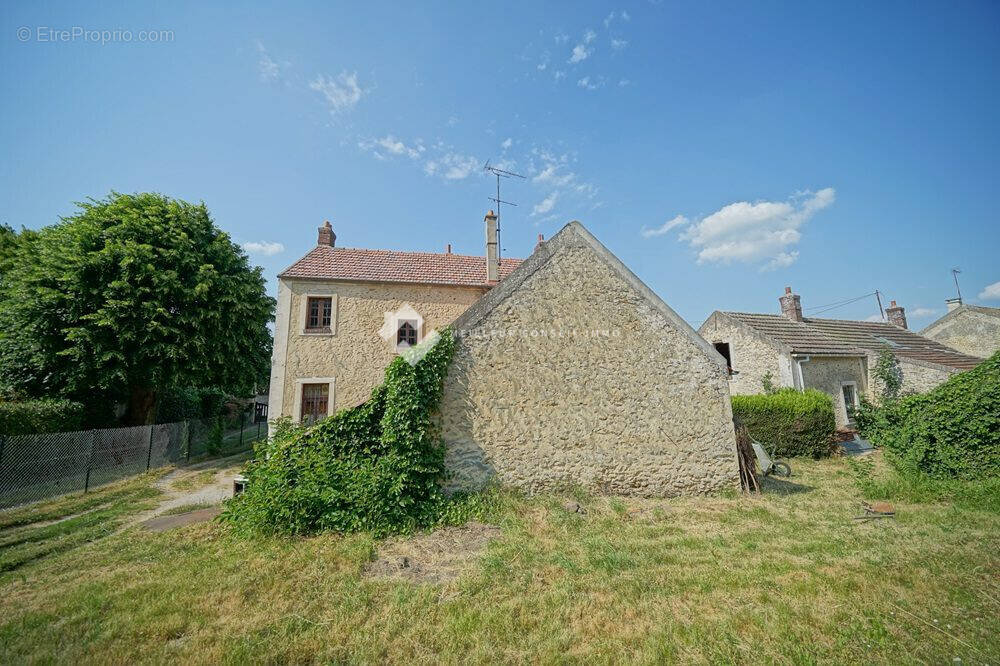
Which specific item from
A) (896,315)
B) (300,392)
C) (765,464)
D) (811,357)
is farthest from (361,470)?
(896,315)

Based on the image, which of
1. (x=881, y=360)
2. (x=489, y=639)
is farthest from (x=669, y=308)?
(x=881, y=360)

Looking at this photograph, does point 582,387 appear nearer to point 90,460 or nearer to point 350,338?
point 350,338

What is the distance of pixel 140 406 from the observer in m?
13.9

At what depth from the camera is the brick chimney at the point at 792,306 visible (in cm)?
1816

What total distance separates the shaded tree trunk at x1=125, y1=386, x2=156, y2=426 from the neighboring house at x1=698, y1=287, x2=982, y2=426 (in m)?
21.5

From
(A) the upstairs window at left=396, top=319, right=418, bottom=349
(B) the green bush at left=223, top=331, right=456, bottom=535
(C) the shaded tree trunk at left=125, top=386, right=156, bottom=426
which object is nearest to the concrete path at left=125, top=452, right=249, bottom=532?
(B) the green bush at left=223, top=331, right=456, bottom=535

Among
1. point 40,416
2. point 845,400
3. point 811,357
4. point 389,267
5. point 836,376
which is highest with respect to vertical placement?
point 389,267

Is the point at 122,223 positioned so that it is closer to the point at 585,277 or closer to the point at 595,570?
the point at 585,277

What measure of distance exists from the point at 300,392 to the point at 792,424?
1662 cm

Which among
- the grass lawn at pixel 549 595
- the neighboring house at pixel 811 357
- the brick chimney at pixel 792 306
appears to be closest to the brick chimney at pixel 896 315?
the neighboring house at pixel 811 357

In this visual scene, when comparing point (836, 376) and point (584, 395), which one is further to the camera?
point (836, 376)

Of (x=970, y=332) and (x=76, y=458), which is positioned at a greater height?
(x=970, y=332)

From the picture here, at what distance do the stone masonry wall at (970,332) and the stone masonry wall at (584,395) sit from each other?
88.1ft

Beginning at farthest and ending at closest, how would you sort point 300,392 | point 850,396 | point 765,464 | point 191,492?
point 850,396 → point 300,392 → point 191,492 → point 765,464
